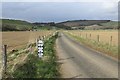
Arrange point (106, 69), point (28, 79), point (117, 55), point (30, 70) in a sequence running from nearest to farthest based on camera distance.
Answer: point (28, 79)
point (30, 70)
point (106, 69)
point (117, 55)

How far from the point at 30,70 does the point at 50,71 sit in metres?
0.90

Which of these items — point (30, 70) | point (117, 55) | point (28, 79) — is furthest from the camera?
point (117, 55)

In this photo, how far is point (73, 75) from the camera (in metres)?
14.7

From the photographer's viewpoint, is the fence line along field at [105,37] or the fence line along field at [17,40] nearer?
the fence line along field at [105,37]

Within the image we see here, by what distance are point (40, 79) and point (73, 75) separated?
2570 millimetres

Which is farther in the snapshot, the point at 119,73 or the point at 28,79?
the point at 119,73

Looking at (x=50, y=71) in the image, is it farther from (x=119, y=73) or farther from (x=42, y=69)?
(x=119, y=73)

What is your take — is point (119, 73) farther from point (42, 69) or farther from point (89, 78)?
point (42, 69)

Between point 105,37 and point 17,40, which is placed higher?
point 105,37

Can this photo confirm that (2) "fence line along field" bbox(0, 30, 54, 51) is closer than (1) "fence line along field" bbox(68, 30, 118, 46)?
No

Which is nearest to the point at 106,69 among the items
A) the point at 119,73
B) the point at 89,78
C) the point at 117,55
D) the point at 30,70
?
the point at 119,73

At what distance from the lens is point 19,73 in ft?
43.1

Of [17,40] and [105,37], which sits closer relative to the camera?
[105,37]

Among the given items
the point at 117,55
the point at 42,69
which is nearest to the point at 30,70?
the point at 42,69
